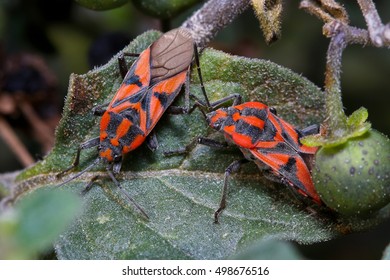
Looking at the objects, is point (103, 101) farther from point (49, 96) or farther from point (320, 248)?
point (320, 248)

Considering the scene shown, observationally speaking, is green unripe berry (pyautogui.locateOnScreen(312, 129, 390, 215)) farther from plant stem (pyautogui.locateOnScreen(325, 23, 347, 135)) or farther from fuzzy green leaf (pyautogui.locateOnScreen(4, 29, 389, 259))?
fuzzy green leaf (pyautogui.locateOnScreen(4, 29, 389, 259))

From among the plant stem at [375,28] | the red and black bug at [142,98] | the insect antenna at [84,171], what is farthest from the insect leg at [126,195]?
the plant stem at [375,28]

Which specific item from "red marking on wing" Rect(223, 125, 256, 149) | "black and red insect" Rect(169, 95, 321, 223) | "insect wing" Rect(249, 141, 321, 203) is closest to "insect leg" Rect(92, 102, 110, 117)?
"black and red insect" Rect(169, 95, 321, 223)

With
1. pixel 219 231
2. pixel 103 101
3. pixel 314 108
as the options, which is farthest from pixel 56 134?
pixel 314 108

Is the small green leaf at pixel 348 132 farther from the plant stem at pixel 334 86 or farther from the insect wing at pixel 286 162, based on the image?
the insect wing at pixel 286 162

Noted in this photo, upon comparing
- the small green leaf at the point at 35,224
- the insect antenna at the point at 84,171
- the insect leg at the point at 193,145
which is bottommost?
the insect leg at the point at 193,145

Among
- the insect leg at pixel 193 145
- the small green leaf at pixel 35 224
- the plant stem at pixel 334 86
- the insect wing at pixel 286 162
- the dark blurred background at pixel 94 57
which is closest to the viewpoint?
the small green leaf at pixel 35 224
